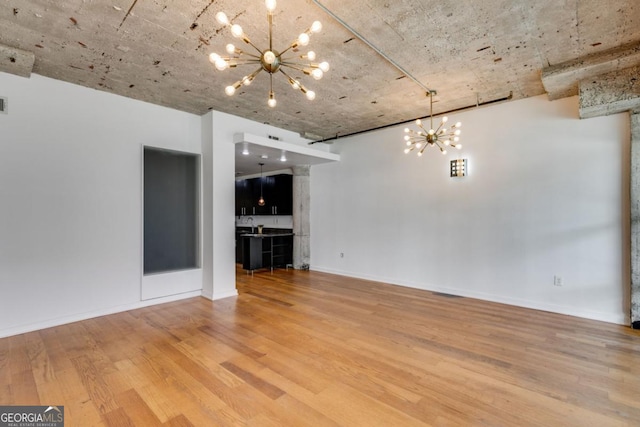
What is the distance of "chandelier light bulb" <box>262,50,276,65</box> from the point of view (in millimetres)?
2240

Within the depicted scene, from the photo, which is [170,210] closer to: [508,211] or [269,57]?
[269,57]

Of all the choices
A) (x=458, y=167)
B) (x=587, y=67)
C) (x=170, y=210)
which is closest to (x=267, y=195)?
(x=170, y=210)

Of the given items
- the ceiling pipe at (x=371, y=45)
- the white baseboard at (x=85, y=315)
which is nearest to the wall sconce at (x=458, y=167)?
the ceiling pipe at (x=371, y=45)

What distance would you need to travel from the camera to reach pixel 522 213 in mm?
4453

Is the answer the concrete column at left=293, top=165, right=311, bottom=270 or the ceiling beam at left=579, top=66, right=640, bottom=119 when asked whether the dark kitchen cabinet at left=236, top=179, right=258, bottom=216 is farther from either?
the ceiling beam at left=579, top=66, right=640, bottom=119

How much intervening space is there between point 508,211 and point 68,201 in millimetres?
6146

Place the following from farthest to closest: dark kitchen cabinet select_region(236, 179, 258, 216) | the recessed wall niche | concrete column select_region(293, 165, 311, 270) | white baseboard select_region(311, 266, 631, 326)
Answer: dark kitchen cabinet select_region(236, 179, 258, 216) → concrete column select_region(293, 165, 311, 270) → the recessed wall niche → white baseboard select_region(311, 266, 631, 326)

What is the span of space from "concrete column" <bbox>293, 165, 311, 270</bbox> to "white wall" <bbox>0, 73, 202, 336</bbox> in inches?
134

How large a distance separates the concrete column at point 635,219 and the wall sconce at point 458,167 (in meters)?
1.94

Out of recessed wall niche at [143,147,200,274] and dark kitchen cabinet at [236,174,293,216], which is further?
dark kitchen cabinet at [236,174,293,216]

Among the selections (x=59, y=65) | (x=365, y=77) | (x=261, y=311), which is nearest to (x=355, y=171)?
(x=365, y=77)

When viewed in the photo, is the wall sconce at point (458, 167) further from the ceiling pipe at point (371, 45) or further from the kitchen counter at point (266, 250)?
the kitchen counter at point (266, 250)

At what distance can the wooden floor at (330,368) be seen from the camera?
81.1 inches

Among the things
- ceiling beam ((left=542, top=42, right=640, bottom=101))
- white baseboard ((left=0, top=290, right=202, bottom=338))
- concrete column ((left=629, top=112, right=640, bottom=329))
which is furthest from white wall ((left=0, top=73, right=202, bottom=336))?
concrete column ((left=629, top=112, right=640, bottom=329))
